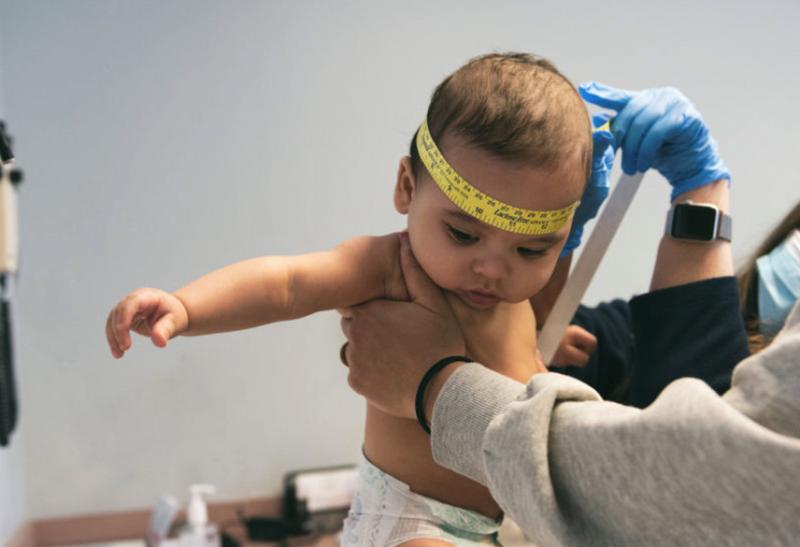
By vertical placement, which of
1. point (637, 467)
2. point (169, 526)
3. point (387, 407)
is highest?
point (637, 467)

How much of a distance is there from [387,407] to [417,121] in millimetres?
850

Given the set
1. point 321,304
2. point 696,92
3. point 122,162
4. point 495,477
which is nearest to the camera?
point 495,477

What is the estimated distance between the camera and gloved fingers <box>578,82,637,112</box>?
108cm

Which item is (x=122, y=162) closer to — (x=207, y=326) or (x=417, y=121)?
(x=417, y=121)

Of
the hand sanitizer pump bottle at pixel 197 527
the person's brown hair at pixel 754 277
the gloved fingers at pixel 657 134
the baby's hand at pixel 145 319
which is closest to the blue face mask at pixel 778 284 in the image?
the person's brown hair at pixel 754 277

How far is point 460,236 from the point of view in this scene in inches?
32.9

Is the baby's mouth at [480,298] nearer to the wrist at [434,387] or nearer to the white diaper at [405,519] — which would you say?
the wrist at [434,387]

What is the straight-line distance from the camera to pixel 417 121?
60.7 inches

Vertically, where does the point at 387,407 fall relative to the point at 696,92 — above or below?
below

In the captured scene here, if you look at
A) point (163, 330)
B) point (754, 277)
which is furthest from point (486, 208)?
point (754, 277)

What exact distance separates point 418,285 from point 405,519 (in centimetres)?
29

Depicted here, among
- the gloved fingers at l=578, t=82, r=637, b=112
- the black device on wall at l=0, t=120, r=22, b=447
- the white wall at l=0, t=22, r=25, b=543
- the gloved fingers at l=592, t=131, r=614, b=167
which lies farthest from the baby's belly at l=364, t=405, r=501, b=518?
the white wall at l=0, t=22, r=25, b=543

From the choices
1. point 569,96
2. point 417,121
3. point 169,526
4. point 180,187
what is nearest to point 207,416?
point 169,526

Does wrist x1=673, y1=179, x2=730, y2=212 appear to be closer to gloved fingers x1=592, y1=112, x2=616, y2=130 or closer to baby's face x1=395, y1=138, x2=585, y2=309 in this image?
gloved fingers x1=592, y1=112, x2=616, y2=130
